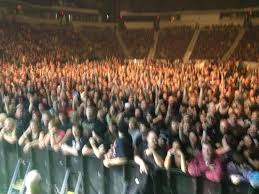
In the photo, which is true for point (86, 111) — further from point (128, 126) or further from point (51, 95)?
point (51, 95)

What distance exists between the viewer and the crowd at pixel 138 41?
1396 centimetres

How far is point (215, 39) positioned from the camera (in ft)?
50.4

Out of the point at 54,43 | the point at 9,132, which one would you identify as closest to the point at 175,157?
the point at 9,132

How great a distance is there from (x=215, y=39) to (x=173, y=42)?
134 cm

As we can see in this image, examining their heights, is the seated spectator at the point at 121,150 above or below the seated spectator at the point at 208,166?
above

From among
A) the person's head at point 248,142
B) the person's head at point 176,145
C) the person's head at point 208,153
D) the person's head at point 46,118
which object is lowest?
the person's head at point 208,153

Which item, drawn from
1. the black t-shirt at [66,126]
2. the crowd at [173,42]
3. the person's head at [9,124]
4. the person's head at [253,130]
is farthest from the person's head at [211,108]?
the crowd at [173,42]

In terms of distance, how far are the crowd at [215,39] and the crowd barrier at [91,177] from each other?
33.4ft

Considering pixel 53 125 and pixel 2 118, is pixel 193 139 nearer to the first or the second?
pixel 53 125

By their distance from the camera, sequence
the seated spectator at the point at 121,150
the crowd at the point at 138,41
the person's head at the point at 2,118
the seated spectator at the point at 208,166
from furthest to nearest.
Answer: the crowd at the point at 138,41 < the person's head at the point at 2,118 < the seated spectator at the point at 121,150 < the seated spectator at the point at 208,166

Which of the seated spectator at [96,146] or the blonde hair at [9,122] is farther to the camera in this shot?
the blonde hair at [9,122]

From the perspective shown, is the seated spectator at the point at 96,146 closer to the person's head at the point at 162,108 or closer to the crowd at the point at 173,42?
the person's head at the point at 162,108

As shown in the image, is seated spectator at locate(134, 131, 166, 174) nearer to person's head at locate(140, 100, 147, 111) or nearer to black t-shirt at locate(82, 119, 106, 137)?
black t-shirt at locate(82, 119, 106, 137)

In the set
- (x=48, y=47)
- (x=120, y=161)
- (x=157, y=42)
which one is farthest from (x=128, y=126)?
(x=157, y=42)
